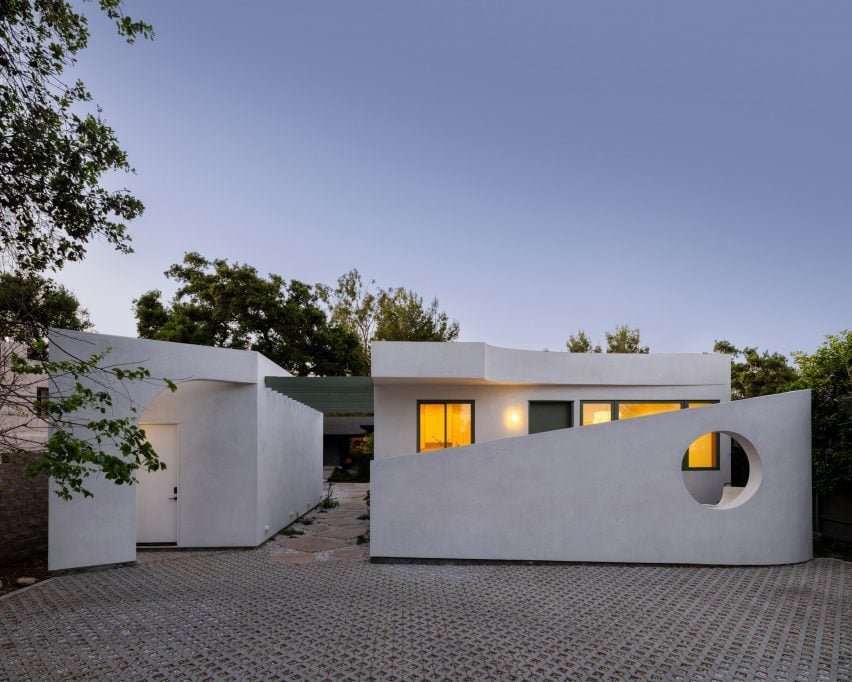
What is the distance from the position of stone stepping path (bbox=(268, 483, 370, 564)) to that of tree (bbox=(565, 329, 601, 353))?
29.9m

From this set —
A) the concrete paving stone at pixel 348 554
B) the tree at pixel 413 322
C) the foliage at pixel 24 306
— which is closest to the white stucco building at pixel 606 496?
the concrete paving stone at pixel 348 554

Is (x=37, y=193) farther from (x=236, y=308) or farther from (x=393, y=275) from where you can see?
(x=393, y=275)

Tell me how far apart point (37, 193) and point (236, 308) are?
751 inches

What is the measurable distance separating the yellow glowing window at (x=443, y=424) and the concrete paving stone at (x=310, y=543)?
8.69 feet

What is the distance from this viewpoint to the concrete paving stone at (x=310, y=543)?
29.4ft

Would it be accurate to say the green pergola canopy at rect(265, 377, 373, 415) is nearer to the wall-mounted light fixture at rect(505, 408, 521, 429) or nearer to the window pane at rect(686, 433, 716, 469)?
the wall-mounted light fixture at rect(505, 408, 521, 429)

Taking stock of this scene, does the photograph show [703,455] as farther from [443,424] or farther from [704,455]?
[443,424]

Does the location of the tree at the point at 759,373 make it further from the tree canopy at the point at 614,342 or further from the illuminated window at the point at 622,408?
the tree canopy at the point at 614,342

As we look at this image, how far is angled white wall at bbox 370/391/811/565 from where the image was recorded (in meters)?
7.46

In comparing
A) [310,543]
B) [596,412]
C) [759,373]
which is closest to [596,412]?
[596,412]

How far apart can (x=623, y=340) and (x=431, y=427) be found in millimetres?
32694

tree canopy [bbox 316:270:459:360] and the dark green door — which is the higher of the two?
tree canopy [bbox 316:270:459:360]

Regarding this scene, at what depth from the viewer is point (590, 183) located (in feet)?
50.2

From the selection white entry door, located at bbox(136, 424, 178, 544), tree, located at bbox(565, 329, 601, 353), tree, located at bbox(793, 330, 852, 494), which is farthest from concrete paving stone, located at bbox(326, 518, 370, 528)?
tree, located at bbox(565, 329, 601, 353)
